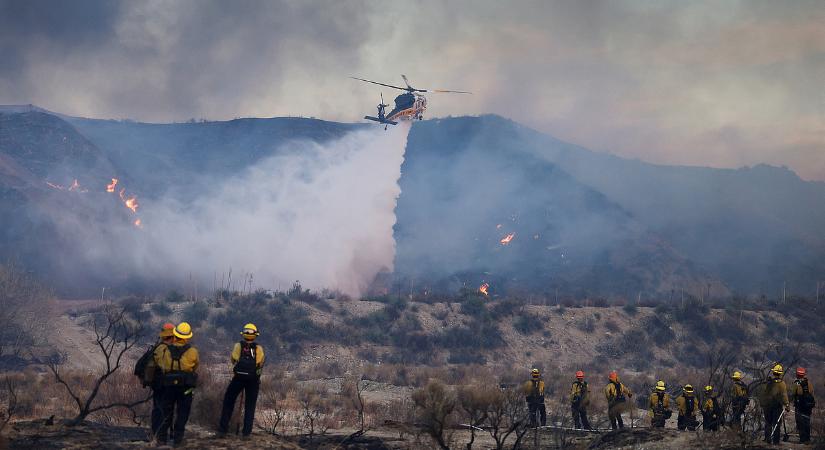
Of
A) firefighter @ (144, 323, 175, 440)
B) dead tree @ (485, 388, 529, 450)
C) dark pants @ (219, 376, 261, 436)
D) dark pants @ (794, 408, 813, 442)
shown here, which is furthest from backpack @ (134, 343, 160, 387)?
dark pants @ (794, 408, 813, 442)

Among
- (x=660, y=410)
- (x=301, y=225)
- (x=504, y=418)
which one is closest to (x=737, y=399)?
(x=660, y=410)

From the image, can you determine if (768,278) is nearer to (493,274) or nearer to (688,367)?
(493,274)

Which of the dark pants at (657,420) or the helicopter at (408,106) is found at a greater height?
the helicopter at (408,106)

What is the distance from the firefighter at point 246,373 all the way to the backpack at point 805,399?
11.1m

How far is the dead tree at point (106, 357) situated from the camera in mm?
12070

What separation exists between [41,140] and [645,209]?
266 ft

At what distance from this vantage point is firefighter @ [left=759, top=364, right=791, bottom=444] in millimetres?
14278

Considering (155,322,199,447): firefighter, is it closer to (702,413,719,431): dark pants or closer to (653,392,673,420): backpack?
(702,413,719,431): dark pants

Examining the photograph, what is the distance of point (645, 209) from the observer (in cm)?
10512

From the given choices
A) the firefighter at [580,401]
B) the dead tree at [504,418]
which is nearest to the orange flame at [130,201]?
the dead tree at [504,418]

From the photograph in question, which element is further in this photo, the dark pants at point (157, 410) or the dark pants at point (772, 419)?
the dark pants at point (772, 419)

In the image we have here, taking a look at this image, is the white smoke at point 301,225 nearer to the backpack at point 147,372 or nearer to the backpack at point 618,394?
the backpack at point 618,394

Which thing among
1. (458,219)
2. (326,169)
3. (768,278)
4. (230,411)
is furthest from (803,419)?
(458,219)

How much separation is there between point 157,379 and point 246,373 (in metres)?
1.37
